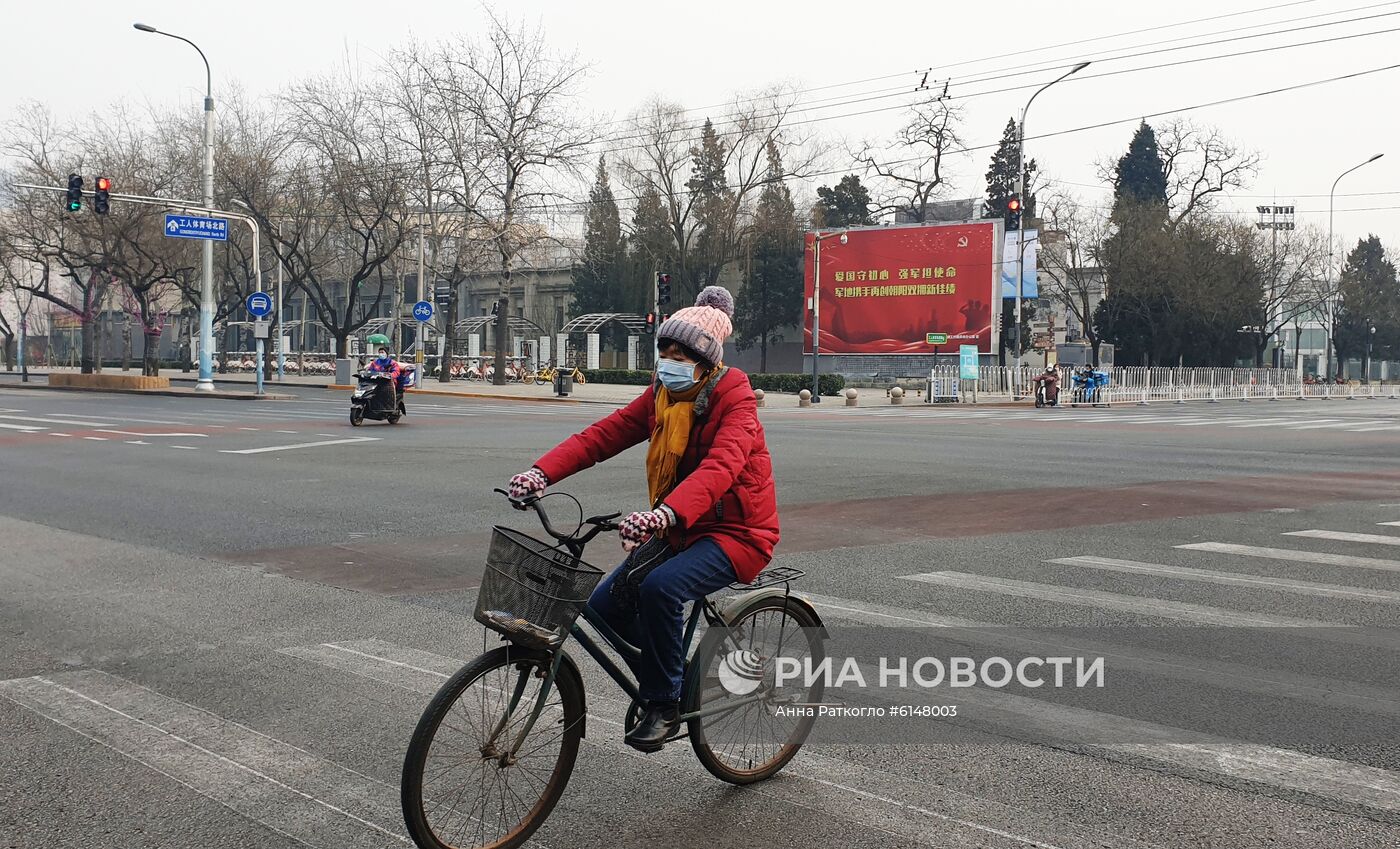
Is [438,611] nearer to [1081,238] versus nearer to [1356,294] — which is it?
[1081,238]

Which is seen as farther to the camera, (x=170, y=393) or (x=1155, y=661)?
(x=170, y=393)

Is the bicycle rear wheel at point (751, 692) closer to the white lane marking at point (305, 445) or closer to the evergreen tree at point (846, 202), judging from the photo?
the white lane marking at point (305, 445)

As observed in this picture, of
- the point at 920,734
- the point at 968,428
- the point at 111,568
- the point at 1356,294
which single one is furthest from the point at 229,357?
the point at 920,734

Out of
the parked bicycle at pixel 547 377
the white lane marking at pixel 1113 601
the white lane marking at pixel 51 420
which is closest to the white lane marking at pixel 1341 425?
the white lane marking at pixel 1113 601

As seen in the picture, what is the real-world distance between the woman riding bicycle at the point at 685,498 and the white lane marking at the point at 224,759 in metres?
0.94

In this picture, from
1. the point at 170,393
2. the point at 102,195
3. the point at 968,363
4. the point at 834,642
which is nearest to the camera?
the point at 834,642

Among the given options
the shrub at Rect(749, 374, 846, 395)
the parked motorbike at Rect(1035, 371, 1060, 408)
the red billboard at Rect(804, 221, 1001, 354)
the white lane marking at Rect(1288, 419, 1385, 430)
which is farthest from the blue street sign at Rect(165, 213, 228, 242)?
the white lane marking at Rect(1288, 419, 1385, 430)

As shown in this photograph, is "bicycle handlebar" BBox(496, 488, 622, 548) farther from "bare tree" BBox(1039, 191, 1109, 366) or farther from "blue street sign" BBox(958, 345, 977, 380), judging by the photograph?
"bare tree" BBox(1039, 191, 1109, 366)

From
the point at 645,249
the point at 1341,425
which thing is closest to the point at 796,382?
the point at 645,249

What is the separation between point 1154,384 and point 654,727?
2027 inches

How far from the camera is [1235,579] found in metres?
8.30

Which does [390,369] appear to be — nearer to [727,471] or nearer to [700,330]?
[700,330]

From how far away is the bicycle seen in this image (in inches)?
139

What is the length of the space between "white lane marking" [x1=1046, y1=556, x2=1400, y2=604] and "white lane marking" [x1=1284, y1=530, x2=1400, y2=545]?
7.48ft
